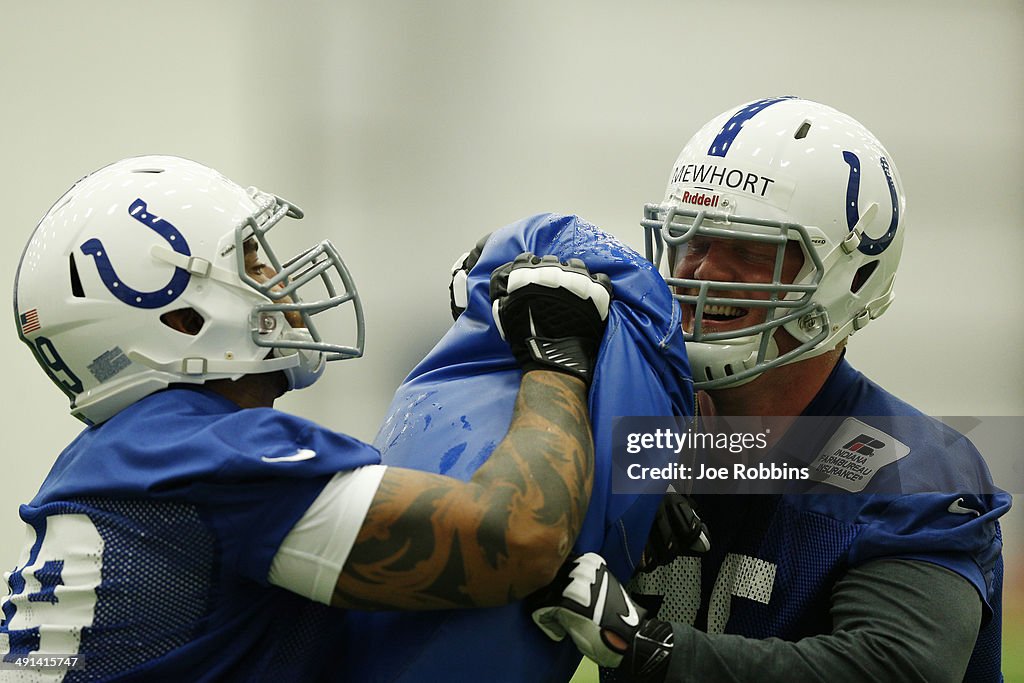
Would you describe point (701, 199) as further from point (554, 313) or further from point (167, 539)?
point (167, 539)

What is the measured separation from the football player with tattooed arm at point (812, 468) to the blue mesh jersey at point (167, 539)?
530 millimetres

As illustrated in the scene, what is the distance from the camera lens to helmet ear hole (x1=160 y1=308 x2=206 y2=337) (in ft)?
4.93

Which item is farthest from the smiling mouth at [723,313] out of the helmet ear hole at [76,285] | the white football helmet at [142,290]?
the helmet ear hole at [76,285]

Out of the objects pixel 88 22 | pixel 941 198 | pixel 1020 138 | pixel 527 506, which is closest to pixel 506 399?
pixel 527 506

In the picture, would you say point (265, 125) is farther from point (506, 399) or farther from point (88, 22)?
point (506, 399)

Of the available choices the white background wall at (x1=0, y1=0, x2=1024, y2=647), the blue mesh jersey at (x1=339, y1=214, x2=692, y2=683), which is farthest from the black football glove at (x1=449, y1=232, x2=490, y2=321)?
the white background wall at (x1=0, y1=0, x2=1024, y2=647)

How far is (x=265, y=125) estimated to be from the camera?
362 centimetres

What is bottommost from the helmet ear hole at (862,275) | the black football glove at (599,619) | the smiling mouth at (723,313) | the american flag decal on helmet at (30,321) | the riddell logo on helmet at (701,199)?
the black football glove at (599,619)

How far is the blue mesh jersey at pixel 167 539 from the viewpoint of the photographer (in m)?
1.34

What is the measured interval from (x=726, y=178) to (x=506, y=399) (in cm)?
56

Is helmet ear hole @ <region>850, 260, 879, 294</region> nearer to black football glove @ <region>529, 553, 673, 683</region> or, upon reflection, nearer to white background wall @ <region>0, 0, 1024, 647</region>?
black football glove @ <region>529, 553, 673, 683</region>

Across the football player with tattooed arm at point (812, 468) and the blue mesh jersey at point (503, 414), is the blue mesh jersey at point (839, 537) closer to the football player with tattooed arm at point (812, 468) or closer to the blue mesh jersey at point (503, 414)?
the football player with tattooed arm at point (812, 468)

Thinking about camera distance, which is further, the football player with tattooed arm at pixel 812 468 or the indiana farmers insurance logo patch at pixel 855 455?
the indiana farmers insurance logo patch at pixel 855 455

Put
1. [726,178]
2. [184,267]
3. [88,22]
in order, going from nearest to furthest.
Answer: [184,267], [726,178], [88,22]
